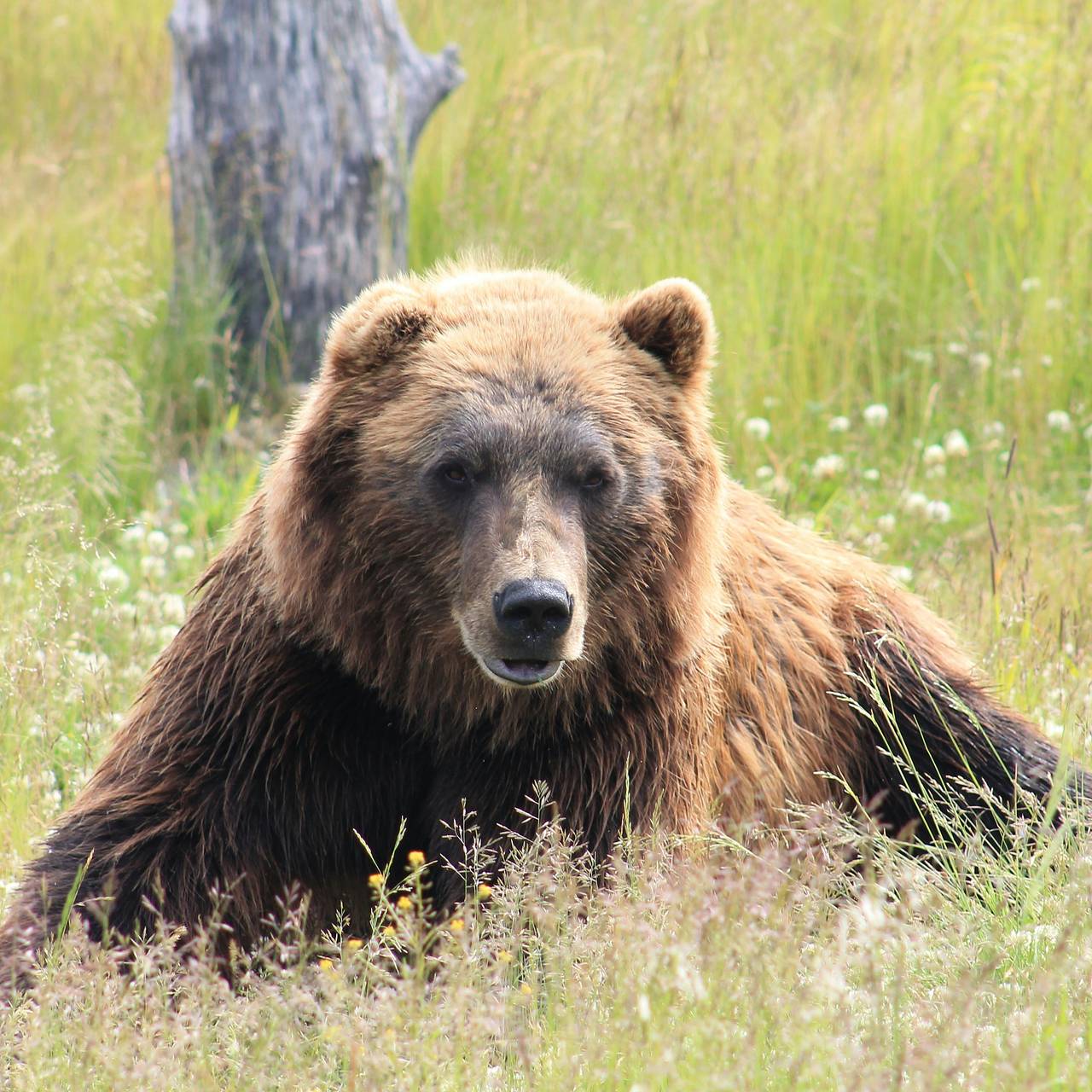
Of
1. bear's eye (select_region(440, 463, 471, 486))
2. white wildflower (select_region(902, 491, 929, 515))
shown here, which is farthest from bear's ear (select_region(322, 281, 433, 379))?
white wildflower (select_region(902, 491, 929, 515))

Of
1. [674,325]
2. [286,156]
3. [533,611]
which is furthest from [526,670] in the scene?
[286,156]

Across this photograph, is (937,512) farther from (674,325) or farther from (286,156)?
(286,156)

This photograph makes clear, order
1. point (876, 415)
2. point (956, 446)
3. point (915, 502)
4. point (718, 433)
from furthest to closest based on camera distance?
point (718, 433)
point (876, 415)
point (956, 446)
point (915, 502)

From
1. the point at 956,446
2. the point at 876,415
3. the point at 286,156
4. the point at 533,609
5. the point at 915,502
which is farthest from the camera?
the point at 286,156

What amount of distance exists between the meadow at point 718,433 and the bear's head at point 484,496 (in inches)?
18.2

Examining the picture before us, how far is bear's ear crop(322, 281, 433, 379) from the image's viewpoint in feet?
13.3

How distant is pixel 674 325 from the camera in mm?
4211

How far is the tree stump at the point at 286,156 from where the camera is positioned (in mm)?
7344

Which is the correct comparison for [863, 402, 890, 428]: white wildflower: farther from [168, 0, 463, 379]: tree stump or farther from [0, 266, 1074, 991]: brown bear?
[0, 266, 1074, 991]: brown bear

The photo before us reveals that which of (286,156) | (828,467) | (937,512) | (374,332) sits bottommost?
(937,512)

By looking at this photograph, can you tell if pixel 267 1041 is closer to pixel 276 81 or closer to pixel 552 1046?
pixel 552 1046

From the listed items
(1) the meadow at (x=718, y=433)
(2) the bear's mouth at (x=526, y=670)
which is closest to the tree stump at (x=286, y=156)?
(1) the meadow at (x=718, y=433)

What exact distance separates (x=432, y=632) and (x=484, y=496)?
1.26 feet

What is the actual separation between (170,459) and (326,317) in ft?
3.28
